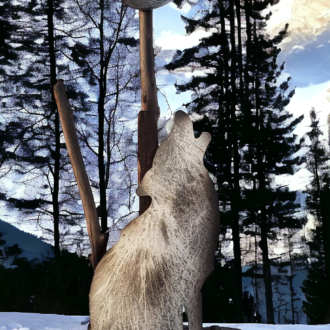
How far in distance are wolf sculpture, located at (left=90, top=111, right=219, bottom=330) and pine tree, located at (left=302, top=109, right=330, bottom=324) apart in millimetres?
2431

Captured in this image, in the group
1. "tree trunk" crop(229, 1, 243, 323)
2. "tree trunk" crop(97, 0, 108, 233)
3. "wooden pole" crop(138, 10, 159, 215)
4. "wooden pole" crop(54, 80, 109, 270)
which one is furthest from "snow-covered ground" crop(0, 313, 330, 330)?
"tree trunk" crop(229, 1, 243, 323)

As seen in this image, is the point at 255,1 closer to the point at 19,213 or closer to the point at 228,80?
the point at 228,80

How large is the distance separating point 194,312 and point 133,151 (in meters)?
2.18

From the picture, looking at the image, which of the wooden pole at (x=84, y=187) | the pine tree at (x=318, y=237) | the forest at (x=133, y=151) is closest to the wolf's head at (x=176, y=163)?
the wooden pole at (x=84, y=187)

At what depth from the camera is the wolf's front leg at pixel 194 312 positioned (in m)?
1.12

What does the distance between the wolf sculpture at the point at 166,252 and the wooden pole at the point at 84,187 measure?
12cm

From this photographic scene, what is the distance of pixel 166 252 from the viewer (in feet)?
3.69

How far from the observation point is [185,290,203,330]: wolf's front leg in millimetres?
1119

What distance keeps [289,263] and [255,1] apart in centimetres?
237

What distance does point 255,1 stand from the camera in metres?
3.65

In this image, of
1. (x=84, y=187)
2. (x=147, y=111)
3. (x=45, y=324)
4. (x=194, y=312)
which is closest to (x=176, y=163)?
(x=147, y=111)

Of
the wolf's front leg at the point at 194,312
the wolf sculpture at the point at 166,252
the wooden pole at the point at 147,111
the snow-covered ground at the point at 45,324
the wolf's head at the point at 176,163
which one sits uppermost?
the wooden pole at the point at 147,111

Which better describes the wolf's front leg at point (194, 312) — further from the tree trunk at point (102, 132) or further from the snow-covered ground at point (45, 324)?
the tree trunk at point (102, 132)

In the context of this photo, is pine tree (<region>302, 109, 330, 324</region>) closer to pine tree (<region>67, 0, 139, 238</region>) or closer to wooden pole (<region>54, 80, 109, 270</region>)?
pine tree (<region>67, 0, 139, 238</region>)
